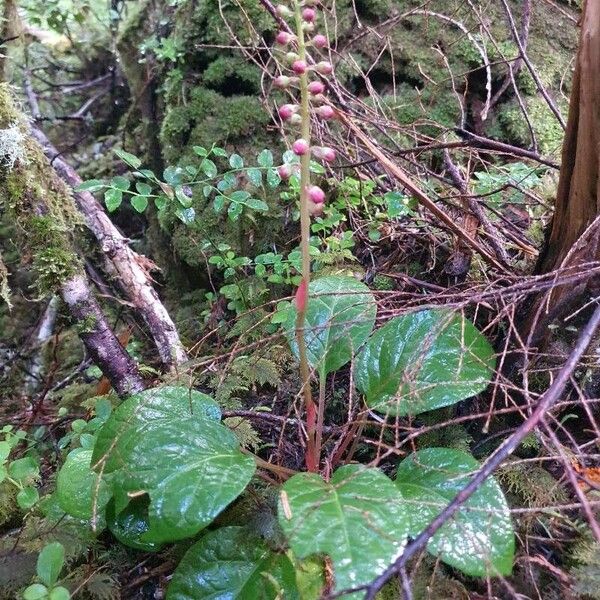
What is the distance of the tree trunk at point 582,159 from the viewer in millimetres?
1119

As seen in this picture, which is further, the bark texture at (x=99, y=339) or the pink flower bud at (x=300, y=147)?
the bark texture at (x=99, y=339)

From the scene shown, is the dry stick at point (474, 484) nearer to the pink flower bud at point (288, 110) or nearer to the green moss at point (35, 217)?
→ the pink flower bud at point (288, 110)

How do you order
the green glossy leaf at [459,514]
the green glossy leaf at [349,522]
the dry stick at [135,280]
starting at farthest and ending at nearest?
1. the dry stick at [135,280]
2. the green glossy leaf at [459,514]
3. the green glossy leaf at [349,522]

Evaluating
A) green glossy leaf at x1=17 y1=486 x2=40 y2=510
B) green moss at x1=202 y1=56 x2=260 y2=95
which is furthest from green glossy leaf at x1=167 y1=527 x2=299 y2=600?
green moss at x1=202 y1=56 x2=260 y2=95

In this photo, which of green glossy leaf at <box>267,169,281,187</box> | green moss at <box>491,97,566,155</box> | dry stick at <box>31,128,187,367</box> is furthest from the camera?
green moss at <box>491,97,566,155</box>

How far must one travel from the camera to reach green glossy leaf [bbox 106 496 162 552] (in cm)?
115

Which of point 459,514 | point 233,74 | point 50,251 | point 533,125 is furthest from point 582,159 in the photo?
point 233,74

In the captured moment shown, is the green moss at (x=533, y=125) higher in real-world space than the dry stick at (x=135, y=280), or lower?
higher

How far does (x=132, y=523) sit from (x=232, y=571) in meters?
0.25

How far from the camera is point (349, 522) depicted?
87cm

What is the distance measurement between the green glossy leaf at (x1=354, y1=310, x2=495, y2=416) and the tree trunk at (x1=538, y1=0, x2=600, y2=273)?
0.31 meters

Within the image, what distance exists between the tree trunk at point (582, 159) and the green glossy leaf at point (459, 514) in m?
0.55

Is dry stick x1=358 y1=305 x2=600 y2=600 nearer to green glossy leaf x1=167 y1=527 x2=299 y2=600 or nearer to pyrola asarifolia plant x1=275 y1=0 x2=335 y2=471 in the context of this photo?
green glossy leaf x1=167 y1=527 x2=299 y2=600

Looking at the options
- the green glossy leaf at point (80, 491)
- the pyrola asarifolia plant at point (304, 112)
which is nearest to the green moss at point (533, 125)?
the pyrola asarifolia plant at point (304, 112)
